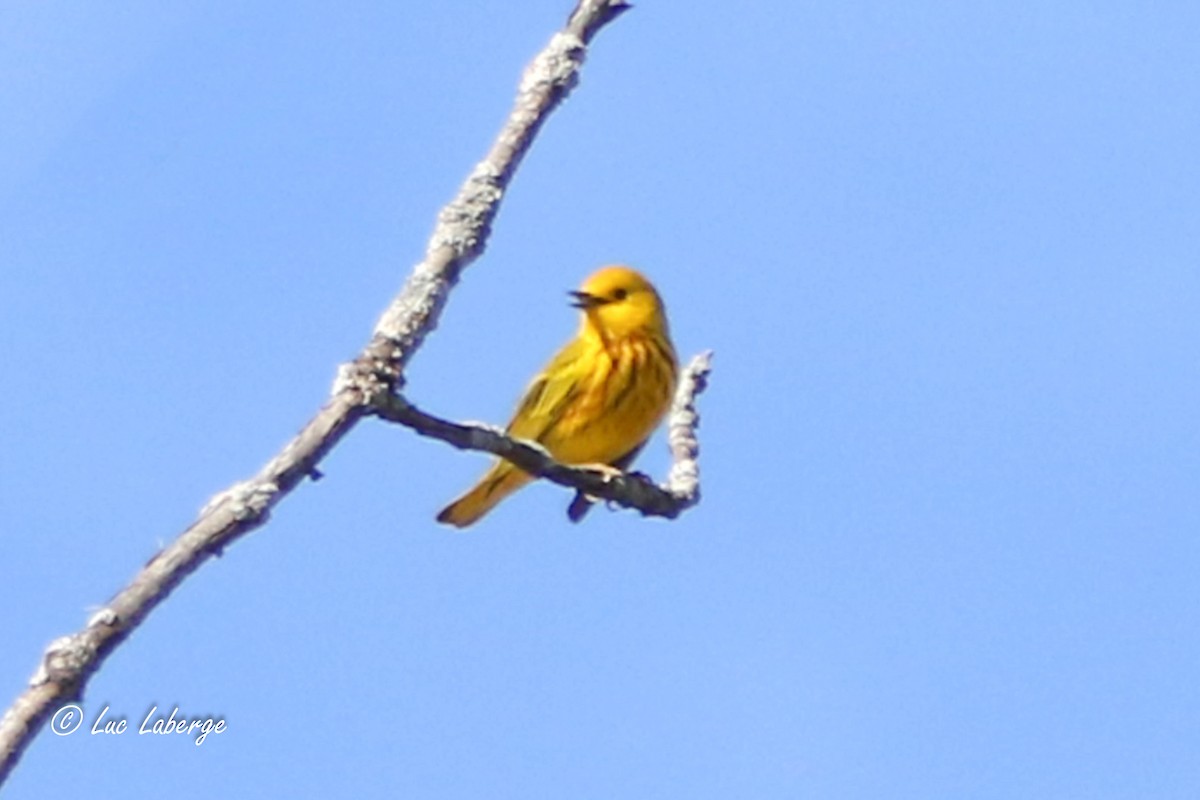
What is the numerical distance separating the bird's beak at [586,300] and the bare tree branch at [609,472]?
346cm

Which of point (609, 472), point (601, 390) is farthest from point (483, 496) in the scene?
point (609, 472)

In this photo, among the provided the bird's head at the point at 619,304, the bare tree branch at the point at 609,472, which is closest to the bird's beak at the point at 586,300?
the bird's head at the point at 619,304

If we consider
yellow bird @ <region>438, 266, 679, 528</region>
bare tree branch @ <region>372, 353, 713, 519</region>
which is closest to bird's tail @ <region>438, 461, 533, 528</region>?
yellow bird @ <region>438, 266, 679, 528</region>

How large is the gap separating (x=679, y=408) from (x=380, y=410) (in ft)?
6.69

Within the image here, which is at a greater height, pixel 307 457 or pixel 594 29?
pixel 594 29

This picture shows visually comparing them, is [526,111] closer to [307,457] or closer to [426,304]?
[426,304]

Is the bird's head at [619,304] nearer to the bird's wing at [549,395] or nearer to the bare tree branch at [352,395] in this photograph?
the bird's wing at [549,395]

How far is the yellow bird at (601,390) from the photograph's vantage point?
29.0 ft

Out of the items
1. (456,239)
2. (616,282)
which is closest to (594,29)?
(456,239)

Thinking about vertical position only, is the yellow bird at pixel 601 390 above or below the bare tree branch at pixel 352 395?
above

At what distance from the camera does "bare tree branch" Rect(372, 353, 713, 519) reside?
412cm

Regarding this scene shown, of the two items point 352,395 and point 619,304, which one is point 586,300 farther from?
point 352,395

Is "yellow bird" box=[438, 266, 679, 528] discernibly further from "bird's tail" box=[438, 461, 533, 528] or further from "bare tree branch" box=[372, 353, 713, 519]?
"bare tree branch" box=[372, 353, 713, 519]

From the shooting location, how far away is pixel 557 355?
9.27 meters
